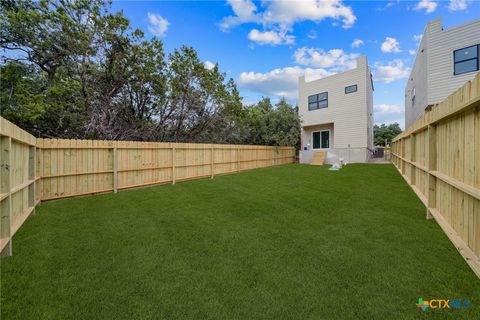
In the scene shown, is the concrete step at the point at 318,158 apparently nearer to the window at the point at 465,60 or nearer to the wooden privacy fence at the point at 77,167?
the window at the point at 465,60

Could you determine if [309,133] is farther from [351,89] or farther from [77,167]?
[77,167]

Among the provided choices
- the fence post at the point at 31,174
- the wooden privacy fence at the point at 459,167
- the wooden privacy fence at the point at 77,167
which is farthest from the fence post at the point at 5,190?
the wooden privacy fence at the point at 459,167

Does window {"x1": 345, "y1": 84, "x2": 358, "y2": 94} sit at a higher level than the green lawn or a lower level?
higher

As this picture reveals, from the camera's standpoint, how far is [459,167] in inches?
107

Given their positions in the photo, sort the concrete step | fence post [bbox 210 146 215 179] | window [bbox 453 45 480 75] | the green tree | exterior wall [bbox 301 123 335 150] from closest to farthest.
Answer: window [bbox 453 45 480 75]
fence post [bbox 210 146 215 179]
the concrete step
exterior wall [bbox 301 123 335 150]
the green tree

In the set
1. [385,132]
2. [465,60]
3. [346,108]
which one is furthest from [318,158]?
[385,132]

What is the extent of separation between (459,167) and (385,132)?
59620mm

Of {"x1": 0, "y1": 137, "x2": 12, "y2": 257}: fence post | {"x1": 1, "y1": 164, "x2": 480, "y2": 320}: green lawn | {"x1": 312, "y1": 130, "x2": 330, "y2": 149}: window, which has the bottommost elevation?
{"x1": 1, "y1": 164, "x2": 480, "y2": 320}: green lawn

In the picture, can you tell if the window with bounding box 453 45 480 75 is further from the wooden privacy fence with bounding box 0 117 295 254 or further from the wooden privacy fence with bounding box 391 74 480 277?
the wooden privacy fence with bounding box 0 117 295 254

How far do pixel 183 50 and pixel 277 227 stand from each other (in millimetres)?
13201

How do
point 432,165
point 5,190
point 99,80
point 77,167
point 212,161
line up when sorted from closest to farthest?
point 5,190
point 432,165
point 77,167
point 212,161
point 99,80

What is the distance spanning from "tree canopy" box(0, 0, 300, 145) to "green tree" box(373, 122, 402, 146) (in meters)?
45.0

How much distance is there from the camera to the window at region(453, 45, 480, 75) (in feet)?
32.8

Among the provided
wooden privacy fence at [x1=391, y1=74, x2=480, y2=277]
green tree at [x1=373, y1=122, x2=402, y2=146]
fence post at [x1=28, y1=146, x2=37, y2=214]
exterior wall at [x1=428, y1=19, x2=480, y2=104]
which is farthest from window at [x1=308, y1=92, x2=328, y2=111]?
green tree at [x1=373, y1=122, x2=402, y2=146]
